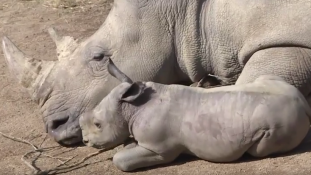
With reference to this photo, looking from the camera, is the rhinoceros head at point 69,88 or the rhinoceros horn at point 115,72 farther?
the rhinoceros head at point 69,88

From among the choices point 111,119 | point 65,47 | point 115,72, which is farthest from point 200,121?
point 65,47

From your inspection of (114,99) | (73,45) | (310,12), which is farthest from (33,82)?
(310,12)

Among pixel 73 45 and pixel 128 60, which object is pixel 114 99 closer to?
pixel 128 60

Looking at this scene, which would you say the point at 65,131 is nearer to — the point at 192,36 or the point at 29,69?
the point at 29,69

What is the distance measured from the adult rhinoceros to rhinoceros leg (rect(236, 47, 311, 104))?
135 mm

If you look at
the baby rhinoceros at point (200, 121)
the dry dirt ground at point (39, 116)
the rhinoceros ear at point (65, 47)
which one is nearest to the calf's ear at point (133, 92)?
the baby rhinoceros at point (200, 121)

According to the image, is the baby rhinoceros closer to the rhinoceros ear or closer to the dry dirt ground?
the dry dirt ground

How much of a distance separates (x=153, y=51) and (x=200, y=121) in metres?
0.98

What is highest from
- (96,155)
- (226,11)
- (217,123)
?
(226,11)

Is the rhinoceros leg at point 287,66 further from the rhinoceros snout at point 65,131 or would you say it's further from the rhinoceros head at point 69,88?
the rhinoceros snout at point 65,131

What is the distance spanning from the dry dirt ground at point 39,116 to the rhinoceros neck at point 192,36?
91cm

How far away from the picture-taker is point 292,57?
5488 millimetres

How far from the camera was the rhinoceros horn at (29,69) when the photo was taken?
6.19m

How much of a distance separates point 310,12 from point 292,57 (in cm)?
32
